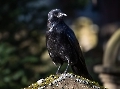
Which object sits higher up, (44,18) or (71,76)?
(44,18)

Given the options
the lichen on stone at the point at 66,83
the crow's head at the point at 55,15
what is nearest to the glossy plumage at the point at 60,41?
the crow's head at the point at 55,15

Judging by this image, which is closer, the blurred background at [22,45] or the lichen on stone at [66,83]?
the lichen on stone at [66,83]

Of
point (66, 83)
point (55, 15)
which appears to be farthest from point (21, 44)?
point (66, 83)

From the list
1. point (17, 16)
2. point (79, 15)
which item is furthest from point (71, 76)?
point (79, 15)

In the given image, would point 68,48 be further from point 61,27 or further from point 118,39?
point 118,39

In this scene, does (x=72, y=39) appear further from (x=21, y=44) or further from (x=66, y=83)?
(x=21, y=44)

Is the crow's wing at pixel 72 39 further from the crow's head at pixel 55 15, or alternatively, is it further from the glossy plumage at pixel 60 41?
the crow's head at pixel 55 15

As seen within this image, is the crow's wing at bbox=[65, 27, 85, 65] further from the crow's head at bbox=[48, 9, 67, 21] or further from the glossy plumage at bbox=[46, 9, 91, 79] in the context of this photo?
the crow's head at bbox=[48, 9, 67, 21]

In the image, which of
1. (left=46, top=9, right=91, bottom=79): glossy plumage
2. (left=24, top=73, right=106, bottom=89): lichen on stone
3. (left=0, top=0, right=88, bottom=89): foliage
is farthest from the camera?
(left=0, top=0, right=88, bottom=89): foliage

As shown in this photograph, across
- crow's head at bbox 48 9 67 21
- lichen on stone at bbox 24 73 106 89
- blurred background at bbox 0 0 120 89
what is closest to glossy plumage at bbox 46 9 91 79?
crow's head at bbox 48 9 67 21
